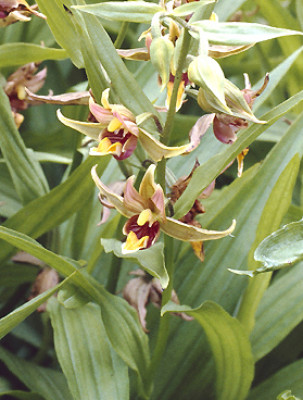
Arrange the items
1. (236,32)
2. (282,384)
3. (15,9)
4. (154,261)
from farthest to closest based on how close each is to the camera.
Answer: (282,384), (15,9), (154,261), (236,32)

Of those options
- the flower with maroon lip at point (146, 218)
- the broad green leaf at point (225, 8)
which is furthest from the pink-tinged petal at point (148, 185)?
the broad green leaf at point (225, 8)

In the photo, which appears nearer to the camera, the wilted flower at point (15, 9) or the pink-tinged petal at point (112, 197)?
the pink-tinged petal at point (112, 197)

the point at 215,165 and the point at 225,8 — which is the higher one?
the point at 225,8

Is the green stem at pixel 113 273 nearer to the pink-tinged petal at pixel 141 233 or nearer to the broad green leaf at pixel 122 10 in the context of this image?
the pink-tinged petal at pixel 141 233

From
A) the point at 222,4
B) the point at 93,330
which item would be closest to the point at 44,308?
the point at 93,330

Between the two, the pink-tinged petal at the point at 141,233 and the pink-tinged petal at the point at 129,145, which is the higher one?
the pink-tinged petal at the point at 129,145

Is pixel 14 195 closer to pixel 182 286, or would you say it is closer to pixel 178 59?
pixel 182 286

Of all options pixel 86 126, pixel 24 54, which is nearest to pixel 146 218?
pixel 86 126

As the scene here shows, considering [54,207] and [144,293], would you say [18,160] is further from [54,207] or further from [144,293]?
[144,293]
